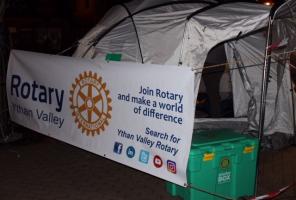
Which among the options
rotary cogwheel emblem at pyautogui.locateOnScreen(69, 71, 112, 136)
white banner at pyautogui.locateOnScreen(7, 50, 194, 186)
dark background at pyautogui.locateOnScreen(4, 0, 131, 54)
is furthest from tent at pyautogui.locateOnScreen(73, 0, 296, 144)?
A: dark background at pyautogui.locateOnScreen(4, 0, 131, 54)

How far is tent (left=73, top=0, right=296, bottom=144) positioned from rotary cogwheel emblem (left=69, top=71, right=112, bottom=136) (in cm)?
36

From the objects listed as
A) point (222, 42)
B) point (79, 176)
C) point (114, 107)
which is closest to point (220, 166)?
point (114, 107)

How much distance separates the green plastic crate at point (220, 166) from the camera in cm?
476

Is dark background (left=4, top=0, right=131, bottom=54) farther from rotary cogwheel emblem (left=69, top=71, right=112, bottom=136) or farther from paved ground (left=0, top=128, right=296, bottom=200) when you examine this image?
rotary cogwheel emblem (left=69, top=71, right=112, bottom=136)

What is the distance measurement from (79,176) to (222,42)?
8.96ft

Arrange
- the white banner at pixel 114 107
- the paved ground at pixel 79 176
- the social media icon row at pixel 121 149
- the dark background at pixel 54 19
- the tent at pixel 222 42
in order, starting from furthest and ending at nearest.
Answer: the dark background at pixel 54 19 < the paved ground at pixel 79 176 < the tent at pixel 222 42 < the social media icon row at pixel 121 149 < the white banner at pixel 114 107

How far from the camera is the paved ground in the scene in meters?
5.49

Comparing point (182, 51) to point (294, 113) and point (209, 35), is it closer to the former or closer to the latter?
point (209, 35)

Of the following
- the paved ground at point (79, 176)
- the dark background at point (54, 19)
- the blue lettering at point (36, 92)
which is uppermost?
the dark background at point (54, 19)

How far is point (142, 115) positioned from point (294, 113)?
12.1 feet

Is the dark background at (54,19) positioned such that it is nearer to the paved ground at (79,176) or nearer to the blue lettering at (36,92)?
the paved ground at (79,176)

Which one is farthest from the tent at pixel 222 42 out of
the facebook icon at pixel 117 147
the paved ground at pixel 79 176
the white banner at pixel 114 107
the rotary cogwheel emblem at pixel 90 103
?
the facebook icon at pixel 117 147

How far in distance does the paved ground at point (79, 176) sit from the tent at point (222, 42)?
2.67 ft

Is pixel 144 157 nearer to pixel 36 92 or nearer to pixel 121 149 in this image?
pixel 121 149
